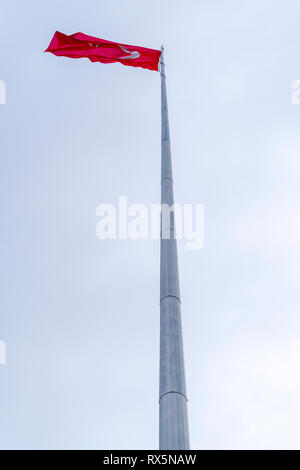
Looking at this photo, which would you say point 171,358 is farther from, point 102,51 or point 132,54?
point 102,51

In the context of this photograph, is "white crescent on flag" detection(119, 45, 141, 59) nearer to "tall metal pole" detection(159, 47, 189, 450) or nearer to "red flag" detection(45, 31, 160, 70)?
"red flag" detection(45, 31, 160, 70)

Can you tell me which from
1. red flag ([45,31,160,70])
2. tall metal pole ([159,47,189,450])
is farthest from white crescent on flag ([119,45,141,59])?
tall metal pole ([159,47,189,450])

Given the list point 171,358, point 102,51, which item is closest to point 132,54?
point 102,51

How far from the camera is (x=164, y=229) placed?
43.2 ft

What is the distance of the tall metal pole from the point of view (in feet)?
30.9

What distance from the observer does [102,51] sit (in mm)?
22234

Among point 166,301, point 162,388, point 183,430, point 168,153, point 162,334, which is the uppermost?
point 168,153

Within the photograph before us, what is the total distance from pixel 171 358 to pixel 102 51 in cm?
1630

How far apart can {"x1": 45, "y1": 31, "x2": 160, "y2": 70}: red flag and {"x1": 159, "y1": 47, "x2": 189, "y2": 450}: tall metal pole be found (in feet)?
35.4
